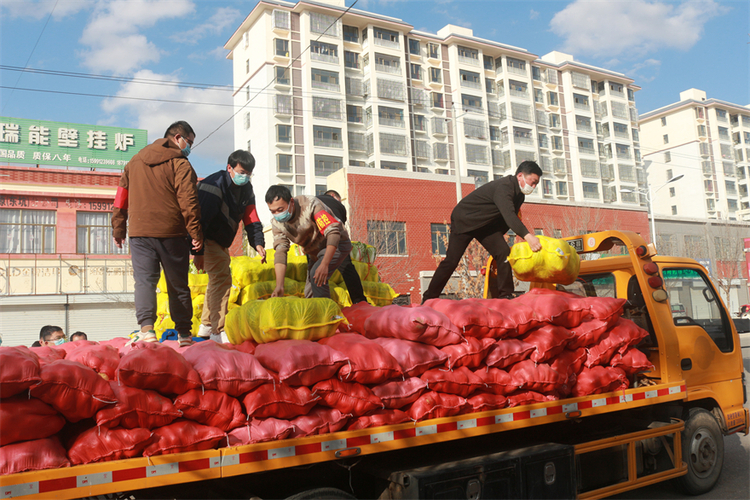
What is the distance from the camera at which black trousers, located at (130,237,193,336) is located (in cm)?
390

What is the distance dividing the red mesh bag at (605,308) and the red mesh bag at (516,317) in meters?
0.59

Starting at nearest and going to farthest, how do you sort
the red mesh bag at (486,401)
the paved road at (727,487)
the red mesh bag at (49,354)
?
the red mesh bag at (49,354) → the red mesh bag at (486,401) → the paved road at (727,487)

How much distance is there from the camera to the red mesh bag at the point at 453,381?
3346 millimetres

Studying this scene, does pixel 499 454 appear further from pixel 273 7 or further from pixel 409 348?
pixel 273 7

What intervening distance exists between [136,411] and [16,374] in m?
0.51

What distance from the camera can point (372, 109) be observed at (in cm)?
4875

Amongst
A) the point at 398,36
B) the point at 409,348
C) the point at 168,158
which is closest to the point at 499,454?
the point at 409,348

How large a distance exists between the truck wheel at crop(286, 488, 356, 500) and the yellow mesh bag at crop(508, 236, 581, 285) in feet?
8.49

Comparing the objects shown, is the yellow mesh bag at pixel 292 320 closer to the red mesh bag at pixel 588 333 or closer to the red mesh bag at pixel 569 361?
the red mesh bag at pixel 569 361

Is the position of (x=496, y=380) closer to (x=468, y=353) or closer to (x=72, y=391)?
(x=468, y=353)

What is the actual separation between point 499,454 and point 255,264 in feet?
11.0

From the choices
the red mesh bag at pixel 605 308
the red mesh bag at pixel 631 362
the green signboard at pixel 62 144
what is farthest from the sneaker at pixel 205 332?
the green signboard at pixel 62 144

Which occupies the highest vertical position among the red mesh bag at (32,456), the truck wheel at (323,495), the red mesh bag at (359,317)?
the red mesh bag at (359,317)

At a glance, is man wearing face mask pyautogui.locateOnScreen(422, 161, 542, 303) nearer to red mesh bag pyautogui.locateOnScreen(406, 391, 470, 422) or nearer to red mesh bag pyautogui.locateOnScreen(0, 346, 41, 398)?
red mesh bag pyautogui.locateOnScreen(406, 391, 470, 422)
